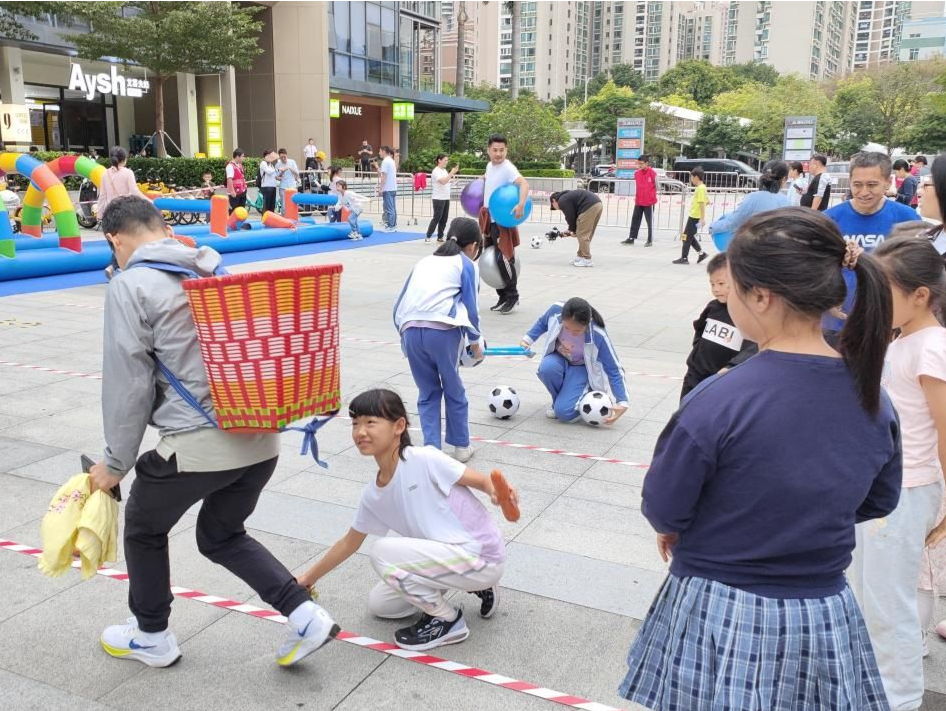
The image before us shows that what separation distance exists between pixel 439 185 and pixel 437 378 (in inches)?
510

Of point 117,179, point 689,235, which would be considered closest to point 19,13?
point 117,179

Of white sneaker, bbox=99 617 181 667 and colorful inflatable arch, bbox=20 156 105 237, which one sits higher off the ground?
colorful inflatable arch, bbox=20 156 105 237

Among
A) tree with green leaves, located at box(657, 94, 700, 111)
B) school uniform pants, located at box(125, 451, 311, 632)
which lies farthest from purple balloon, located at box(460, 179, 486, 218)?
tree with green leaves, located at box(657, 94, 700, 111)

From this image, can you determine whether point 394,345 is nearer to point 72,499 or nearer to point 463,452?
point 463,452

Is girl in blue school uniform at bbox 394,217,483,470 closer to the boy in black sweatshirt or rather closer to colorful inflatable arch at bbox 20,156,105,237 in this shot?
the boy in black sweatshirt

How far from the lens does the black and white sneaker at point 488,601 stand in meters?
3.60

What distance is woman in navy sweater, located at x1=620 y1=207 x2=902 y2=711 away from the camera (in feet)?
5.87

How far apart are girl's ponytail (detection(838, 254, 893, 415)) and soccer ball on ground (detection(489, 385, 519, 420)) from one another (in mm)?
4663

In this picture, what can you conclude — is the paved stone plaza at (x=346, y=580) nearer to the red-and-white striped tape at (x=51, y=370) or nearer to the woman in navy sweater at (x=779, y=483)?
the red-and-white striped tape at (x=51, y=370)

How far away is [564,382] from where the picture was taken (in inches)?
254

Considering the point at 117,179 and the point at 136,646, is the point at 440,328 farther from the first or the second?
the point at 117,179

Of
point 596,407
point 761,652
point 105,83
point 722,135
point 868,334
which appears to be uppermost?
point 722,135

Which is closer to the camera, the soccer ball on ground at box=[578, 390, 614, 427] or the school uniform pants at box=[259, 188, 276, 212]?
the soccer ball on ground at box=[578, 390, 614, 427]

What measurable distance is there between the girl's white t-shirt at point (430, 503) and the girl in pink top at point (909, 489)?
1368 millimetres
